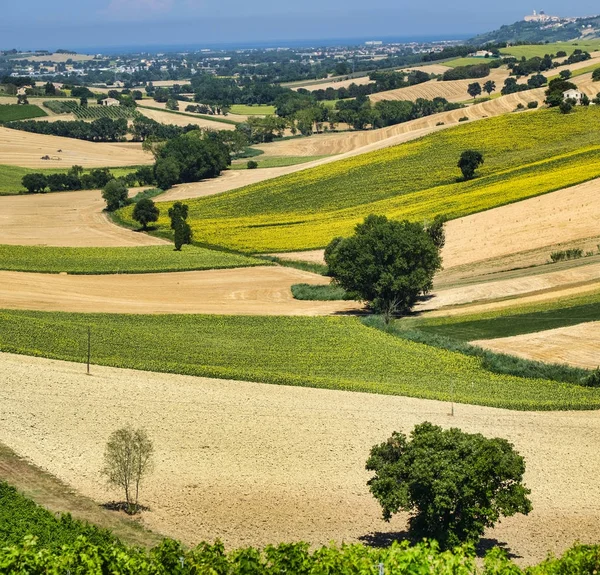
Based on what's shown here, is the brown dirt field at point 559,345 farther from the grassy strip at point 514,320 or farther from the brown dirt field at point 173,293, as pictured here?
the brown dirt field at point 173,293

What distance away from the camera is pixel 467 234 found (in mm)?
93562

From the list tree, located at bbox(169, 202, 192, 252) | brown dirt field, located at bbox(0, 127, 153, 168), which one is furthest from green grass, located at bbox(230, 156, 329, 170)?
tree, located at bbox(169, 202, 192, 252)

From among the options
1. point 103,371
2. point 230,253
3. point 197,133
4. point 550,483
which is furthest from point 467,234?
point 197,133

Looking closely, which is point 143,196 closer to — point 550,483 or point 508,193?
point 508,193

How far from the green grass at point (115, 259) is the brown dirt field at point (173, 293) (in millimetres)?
1601

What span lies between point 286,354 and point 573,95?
325 feet

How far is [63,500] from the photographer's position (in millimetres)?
36312

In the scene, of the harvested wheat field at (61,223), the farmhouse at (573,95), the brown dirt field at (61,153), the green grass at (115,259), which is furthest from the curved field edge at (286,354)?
the brown dirt field at (61,153)

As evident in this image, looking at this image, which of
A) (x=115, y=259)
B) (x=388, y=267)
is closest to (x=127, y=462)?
(x=388, y=267)

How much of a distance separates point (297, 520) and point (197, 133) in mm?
155243

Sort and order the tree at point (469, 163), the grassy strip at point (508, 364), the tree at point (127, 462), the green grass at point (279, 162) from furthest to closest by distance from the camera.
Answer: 1. the green grass at point (279, 162)
2. the tree at point (469, 163)
3. the grassy strip at point (508, 364)
4. the tree at point (127, 462)

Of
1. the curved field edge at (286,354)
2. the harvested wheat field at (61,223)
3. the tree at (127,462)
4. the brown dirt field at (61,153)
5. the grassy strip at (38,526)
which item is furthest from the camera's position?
the brown dirt field at (61,153)

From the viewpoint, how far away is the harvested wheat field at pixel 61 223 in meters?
107

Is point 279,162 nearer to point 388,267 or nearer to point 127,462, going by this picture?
point 388,267
